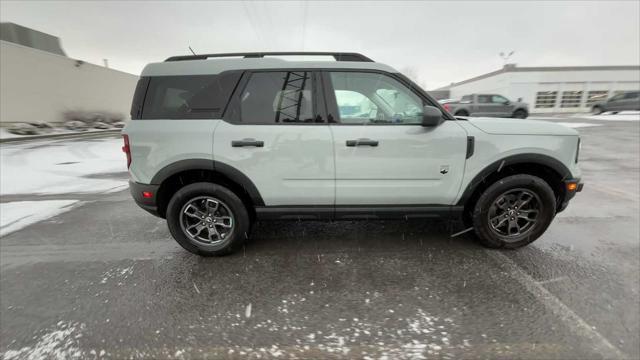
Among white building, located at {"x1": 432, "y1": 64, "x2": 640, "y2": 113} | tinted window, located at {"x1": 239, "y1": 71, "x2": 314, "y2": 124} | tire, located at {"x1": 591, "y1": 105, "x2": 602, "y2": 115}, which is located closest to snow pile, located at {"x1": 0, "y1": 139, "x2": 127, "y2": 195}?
tinted window, located at {"x1": 239, "y1": 71, "x2": 314, "y2": 124}

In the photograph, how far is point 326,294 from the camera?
2.59 metres

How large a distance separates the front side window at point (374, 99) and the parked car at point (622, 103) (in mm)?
32074

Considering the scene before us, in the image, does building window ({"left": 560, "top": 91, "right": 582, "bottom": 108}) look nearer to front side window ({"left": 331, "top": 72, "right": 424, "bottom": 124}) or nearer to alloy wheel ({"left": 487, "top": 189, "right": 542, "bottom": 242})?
alloy wheel ({"left": 487, "top": 189, "right": 542, "bottom": 242})

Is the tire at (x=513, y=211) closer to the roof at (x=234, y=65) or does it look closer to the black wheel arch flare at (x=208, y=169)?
the roof at (x=234, y=65)

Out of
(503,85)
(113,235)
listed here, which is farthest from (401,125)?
(503,85)

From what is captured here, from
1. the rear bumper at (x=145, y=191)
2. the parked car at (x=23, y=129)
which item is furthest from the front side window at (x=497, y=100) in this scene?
the parked car at (x=23, y=129)

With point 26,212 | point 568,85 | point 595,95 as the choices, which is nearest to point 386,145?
point 26,212

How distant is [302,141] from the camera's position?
2945 mm

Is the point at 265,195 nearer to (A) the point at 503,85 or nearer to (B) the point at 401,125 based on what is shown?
(B) the point at 401,125

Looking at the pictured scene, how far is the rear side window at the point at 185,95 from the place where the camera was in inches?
118

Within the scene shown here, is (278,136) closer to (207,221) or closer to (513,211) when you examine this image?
(207,221)

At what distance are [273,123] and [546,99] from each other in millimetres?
46143

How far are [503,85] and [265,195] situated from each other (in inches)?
1795

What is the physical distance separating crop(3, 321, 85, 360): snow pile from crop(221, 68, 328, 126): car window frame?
205cm
